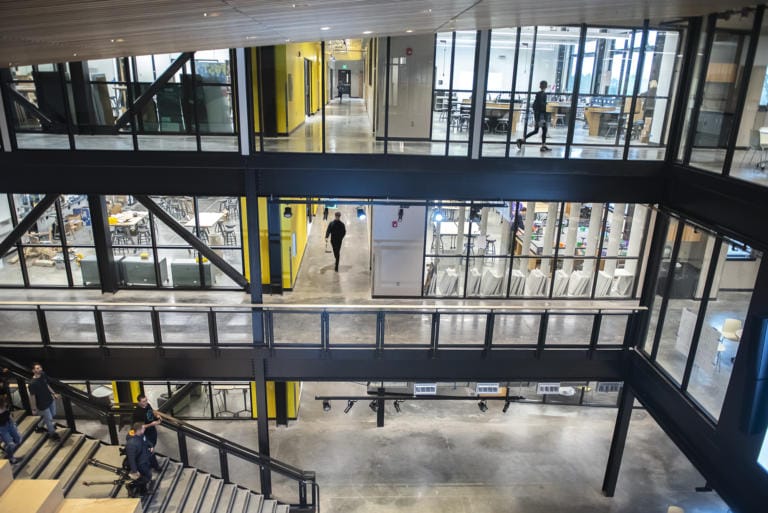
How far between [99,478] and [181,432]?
4.95ft

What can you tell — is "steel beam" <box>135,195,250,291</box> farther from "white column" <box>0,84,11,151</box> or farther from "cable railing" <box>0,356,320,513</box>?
"cable railing" <box>0,356,320,513</box>

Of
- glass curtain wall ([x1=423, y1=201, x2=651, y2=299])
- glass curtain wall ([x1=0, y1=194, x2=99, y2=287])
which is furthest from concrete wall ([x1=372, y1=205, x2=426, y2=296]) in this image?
glass curtain wall ([x1=0, y1=194, x2=99, y2=287])

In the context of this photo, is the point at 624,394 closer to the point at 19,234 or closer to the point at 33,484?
the point at 33,484

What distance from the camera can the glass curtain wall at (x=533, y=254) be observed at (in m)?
13.3

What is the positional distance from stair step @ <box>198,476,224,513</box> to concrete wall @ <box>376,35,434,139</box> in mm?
7928

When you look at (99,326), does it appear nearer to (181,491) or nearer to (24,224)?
(24,224)

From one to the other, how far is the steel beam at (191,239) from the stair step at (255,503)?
15.1ft

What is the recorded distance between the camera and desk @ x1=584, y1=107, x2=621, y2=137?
11.3 m

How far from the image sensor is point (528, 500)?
11820 millimetres

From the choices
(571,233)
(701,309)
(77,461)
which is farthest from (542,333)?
(77,461)

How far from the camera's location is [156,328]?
10.2m

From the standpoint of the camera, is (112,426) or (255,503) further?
(255,503)

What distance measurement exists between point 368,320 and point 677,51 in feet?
25.6

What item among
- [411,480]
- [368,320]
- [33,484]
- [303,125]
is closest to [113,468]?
[33,484]
